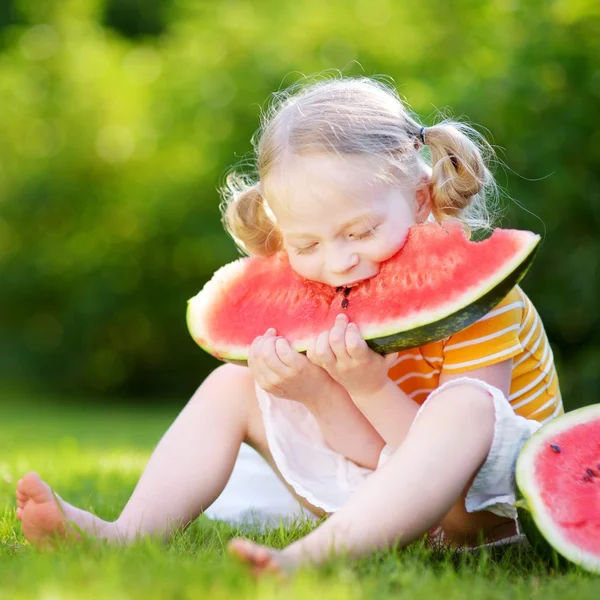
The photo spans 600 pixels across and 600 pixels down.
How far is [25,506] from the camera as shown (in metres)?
2.17

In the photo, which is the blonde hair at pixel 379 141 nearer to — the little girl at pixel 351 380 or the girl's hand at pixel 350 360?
the little girl at pixel 351 380

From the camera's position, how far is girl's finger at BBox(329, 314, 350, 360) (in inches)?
89.0

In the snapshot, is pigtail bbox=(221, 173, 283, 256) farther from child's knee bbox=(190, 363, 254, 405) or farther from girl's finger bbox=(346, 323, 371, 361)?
girl's finger bbox=(346, 323, 371, 361)

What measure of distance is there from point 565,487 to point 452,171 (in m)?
0.95

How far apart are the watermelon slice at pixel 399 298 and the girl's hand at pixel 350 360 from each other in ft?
0.19

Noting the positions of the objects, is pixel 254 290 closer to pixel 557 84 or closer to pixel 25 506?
pixel 25 506

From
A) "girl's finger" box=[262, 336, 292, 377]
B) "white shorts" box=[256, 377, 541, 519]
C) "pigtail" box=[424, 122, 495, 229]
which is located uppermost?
"pigtail" box=[424, 122, 495, 229]

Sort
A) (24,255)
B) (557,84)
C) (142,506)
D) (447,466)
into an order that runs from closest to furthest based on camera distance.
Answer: (447,466) → (142,506) → (557,84) → (24,255)

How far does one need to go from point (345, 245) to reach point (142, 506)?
2.72 ft

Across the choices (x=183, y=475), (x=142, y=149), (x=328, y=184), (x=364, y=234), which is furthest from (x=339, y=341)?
(x=142, y=149)

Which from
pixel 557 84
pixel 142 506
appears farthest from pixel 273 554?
pixel 557 84

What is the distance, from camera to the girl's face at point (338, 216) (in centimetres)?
236

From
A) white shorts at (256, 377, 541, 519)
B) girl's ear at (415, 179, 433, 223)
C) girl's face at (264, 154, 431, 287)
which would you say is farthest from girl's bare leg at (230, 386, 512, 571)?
girl's ear at (415, 179, 433, 223)

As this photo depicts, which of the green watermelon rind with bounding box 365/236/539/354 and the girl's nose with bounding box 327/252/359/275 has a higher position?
the girl's nose with bounding box 327/252/359/275
